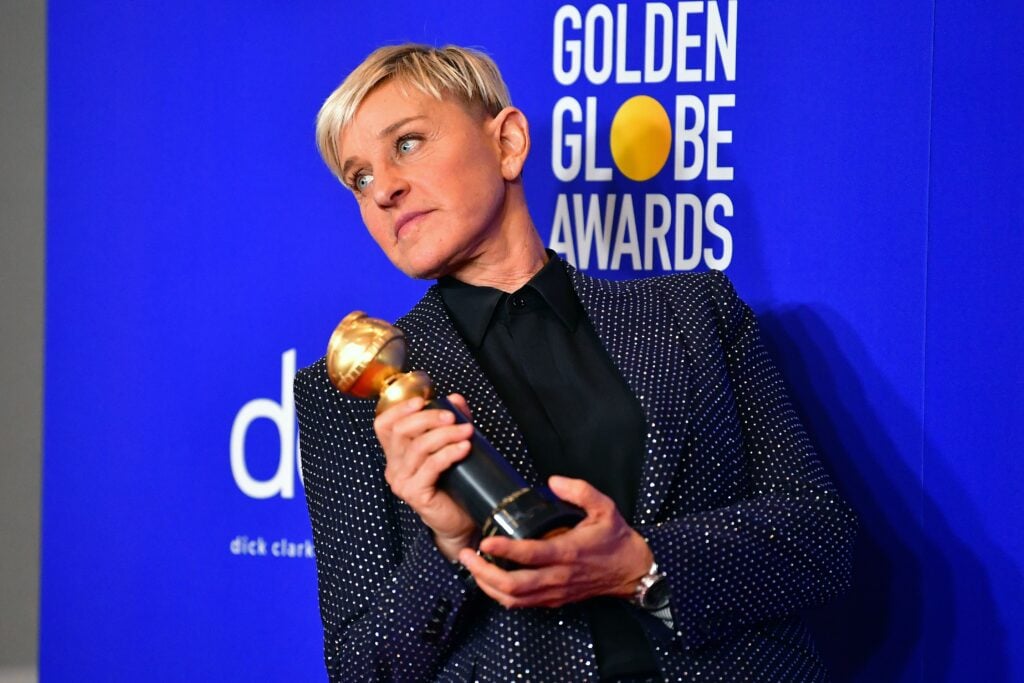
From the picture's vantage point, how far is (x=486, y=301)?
1570 mm

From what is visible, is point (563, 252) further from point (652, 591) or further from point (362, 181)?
point (652, 591)

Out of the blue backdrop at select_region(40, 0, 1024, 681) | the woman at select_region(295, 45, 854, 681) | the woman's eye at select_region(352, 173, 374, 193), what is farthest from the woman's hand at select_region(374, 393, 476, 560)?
the blue backdrop at select_region(40, 0, 1024, 681)

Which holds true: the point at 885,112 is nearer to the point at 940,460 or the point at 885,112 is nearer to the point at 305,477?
the point at 940,460

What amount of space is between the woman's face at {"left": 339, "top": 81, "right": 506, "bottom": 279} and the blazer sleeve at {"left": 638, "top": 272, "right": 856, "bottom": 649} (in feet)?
1.04

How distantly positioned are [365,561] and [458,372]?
0.25 metres

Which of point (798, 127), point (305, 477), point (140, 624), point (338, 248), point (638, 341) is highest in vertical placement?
point (798, 127)

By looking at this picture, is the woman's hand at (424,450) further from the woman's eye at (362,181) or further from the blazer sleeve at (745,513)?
the woman's eye at (362,181)

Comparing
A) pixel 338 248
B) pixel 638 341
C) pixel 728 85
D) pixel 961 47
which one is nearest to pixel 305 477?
pixel 638 341

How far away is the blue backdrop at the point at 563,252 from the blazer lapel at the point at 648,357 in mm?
296

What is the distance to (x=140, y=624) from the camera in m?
2.15

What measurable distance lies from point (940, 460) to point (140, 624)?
139 centimetres

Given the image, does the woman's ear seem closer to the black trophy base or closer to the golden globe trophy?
the golden globe trophy

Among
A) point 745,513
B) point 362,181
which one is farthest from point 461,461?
point 362,181

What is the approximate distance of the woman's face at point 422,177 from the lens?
1.53 meters
